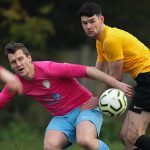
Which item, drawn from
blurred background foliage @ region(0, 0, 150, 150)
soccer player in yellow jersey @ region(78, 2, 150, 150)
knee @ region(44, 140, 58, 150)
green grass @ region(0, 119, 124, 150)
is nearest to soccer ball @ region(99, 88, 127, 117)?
soccer player in yellow jersey @ region(78, 2, 150, 150)

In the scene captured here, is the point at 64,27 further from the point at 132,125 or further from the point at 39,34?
the point at 132,125

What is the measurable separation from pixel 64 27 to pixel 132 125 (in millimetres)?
9995

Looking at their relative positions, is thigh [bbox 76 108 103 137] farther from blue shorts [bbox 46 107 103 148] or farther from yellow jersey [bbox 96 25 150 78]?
yellow jersey [bbox 96 25 150 78]

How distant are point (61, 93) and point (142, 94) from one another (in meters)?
0.99

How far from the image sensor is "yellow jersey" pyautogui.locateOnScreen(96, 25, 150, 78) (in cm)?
812

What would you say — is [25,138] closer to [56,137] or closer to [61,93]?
[61,93]

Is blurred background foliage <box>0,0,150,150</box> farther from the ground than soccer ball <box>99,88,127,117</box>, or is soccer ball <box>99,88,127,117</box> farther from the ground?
soccer ball <box>99,88,127,117</box>

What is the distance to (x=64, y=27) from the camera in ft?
60.1

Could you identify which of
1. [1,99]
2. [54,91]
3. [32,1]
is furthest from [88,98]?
[32,1]

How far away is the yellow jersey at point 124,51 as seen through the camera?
8117mm

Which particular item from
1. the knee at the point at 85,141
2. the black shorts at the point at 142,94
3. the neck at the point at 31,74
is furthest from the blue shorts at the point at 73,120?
the neck at the point at 31,74

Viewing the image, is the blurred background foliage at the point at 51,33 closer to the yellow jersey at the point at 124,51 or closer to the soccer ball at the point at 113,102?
the yellow jersey at the point at 124,51

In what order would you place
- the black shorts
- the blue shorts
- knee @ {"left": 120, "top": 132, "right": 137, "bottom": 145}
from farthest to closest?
knee @ {"left": 120, "top": 132, "right": 137, "bottom": 145}, the black shorts, the blue shorts

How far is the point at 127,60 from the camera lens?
8.45m
